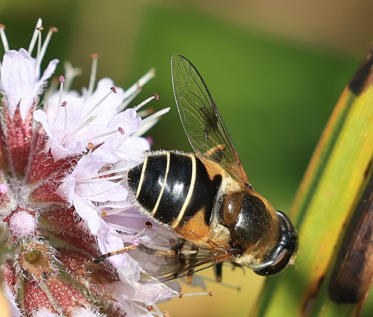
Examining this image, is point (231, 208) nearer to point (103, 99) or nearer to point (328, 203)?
point (328, 203)

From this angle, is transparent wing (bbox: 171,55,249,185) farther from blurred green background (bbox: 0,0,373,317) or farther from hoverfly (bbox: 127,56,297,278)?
blurred green background (bbox: 0,0,373,317)

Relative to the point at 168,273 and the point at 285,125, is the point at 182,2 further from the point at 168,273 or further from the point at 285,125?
the point at 168,273

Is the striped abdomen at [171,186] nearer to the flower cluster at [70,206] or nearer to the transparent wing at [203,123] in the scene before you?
the flower cluster at [70,206]

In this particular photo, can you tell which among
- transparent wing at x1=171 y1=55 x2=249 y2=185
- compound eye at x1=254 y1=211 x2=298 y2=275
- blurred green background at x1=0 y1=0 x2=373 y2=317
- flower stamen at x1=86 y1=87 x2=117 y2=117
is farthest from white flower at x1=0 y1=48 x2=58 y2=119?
blurred green background at x1=0 y1=0 x2=373 y2=317

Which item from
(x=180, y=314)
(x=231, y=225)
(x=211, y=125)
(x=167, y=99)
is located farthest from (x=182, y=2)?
(x=231, y=225)

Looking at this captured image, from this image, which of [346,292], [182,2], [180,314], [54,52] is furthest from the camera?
[182,2]

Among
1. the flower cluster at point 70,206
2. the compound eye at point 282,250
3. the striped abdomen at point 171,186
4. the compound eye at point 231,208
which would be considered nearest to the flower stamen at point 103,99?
the flower cluster at point 70,206

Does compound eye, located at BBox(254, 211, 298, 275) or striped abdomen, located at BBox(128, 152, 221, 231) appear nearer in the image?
striped abdomen, located at BBox(128, 152, 221, 231)

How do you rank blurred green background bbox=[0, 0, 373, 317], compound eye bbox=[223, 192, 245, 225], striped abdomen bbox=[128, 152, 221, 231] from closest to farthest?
striped abdomen bbox=[128, 152, 221, 231] → compound eye bbox=[223, 192, 245, 225] → blurred green background bbox=[0, 0, 373, 317]
